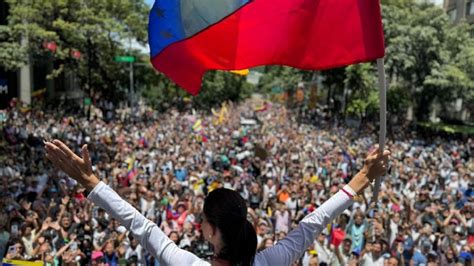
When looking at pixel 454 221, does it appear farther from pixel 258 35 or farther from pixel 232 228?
pixel 232 228

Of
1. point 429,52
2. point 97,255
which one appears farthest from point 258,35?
point 429,52

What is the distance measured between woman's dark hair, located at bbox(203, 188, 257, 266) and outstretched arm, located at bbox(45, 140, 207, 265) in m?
0.16

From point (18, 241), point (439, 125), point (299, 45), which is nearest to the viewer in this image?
point (299, 45)

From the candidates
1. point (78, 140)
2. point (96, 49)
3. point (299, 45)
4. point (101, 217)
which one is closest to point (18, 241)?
point (101, 217)

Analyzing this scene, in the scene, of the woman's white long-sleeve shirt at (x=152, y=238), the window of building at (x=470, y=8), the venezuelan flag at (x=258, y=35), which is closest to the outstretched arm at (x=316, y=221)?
the woman's white long-sleeve shirt at (x=152, y=238)

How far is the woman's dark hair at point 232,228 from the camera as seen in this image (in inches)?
75.4

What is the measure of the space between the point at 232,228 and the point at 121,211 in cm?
43

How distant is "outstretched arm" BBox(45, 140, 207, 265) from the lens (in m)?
2.00

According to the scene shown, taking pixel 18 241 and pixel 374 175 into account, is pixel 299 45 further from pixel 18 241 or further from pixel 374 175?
pixel 18 241

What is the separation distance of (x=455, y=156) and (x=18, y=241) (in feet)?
61.5

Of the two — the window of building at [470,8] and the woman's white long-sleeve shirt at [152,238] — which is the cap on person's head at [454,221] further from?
the window of building at [470,8]

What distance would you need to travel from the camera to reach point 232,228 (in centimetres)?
192

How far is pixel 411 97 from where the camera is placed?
120 feet

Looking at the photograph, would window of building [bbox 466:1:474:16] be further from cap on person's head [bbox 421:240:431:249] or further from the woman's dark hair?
the woman's dark hair
